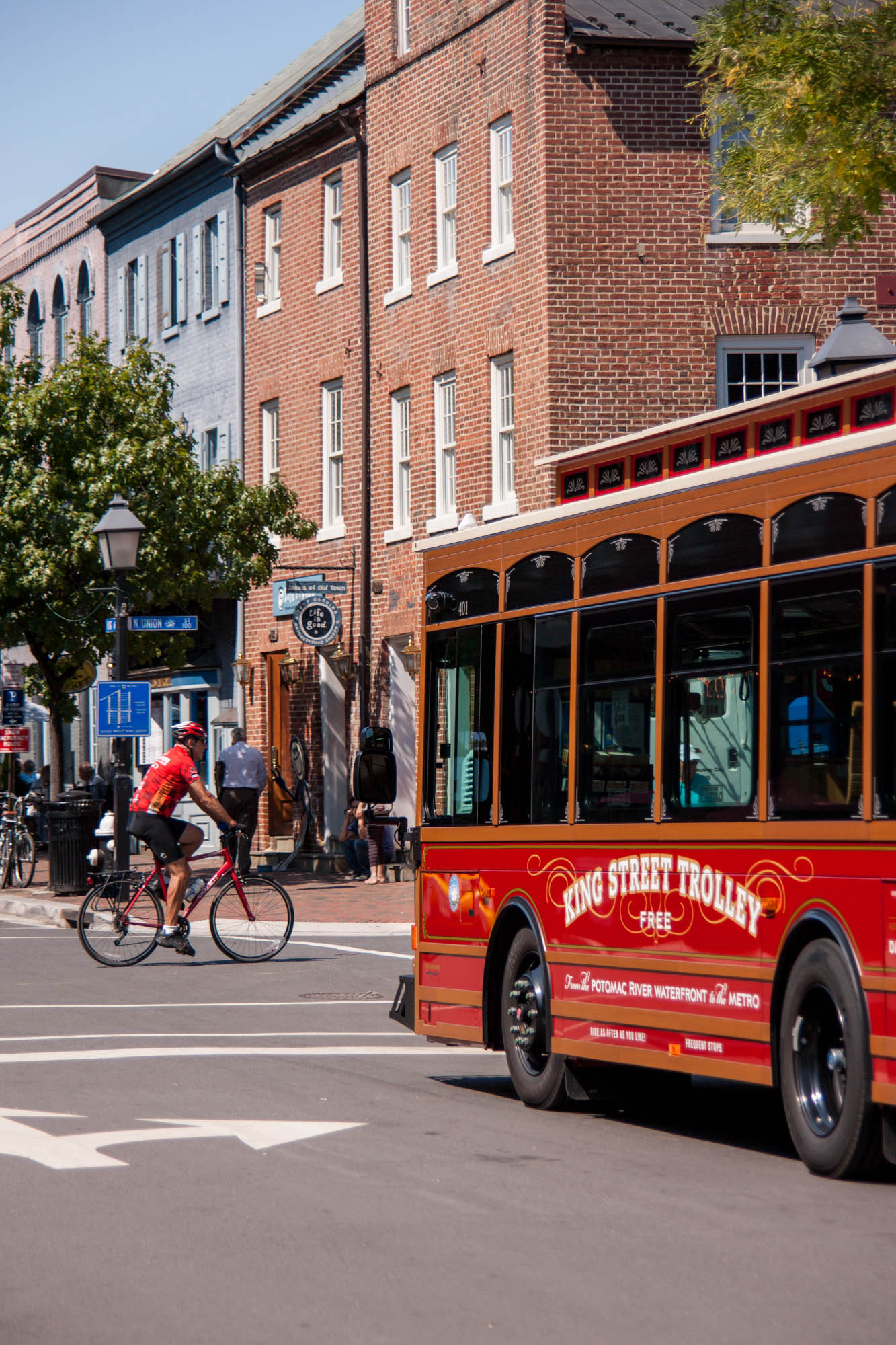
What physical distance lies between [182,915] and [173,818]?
93 centimetres

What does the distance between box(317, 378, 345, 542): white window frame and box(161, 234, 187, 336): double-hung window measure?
6.39m

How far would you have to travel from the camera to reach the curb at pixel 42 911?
22484 millimetres

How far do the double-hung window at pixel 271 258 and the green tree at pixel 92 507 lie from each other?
5481 millimetres

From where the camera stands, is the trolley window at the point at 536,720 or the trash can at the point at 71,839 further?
the trash can at the point at 71,839

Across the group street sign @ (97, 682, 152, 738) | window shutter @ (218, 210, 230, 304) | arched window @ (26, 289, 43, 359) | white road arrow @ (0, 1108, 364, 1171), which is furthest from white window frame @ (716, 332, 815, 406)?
arched window @ (26, 289, 43, 359)

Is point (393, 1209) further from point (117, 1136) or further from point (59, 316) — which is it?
point (59, 316)

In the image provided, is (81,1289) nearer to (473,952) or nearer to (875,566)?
(875,566)

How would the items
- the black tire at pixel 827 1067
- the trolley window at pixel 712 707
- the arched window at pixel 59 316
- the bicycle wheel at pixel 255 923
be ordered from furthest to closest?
the arched window at pixel 59 316, the bicycle wheel at pixel 255 923, the trolley window at pixel 712 707, the black tire at pixel 827 1067

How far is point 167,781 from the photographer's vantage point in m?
16.7

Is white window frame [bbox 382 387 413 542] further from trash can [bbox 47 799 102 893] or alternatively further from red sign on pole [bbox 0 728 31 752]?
red sign on pole [bbox 0 728 31 752]

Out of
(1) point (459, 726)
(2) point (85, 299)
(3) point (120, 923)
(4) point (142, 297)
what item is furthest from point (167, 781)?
(2) point (85, 299)

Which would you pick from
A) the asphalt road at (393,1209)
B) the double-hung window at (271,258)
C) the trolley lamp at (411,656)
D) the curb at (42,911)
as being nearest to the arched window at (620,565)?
the asphalt road at (393,1209)

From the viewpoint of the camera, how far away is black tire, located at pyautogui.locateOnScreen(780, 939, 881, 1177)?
7465 mm

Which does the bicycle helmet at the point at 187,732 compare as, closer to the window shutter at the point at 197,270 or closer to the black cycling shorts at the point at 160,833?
the black cycling shorts at the point at 160,833
